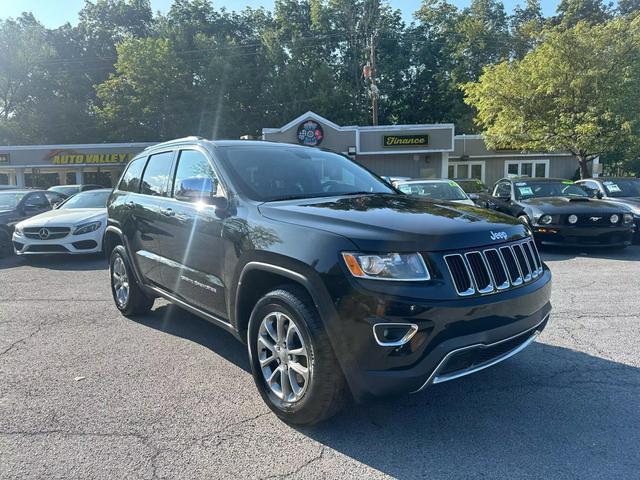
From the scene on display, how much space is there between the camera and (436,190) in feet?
35.7

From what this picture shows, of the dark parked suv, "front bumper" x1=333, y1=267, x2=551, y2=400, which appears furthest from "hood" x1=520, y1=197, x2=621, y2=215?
"front bumper" x1=333, y1=267, x2=551, y2=400

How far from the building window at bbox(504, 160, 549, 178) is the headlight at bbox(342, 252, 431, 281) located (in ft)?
92.3

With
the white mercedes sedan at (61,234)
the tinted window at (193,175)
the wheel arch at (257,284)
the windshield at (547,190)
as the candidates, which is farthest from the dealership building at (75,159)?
the wheel arch at (257,284)

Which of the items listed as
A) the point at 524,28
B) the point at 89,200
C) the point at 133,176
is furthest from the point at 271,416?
the point at 524,28

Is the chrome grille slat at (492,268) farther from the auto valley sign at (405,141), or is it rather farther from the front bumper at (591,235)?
the auto valley sign at (405,141)

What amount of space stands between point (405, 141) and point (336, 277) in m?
23.8

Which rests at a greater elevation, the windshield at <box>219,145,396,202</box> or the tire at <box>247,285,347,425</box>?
the windshield at <box>219,145,396,202</box>

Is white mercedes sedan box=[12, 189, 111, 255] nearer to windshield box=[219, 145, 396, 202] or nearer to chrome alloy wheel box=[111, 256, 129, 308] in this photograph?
chrome alloy wheel box=[111, 256, 129, 308]

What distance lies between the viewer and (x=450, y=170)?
29.4 metres

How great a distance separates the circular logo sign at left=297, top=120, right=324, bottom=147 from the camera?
2561cm

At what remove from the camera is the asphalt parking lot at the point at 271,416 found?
2613 mm

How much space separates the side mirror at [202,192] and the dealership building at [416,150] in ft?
67.5

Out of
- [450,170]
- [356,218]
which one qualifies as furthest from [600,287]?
[450,170]

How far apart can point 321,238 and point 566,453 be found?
183 cm
